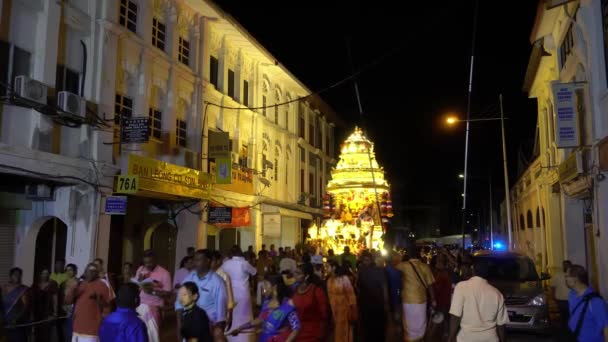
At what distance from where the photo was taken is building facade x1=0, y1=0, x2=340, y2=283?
1355cm

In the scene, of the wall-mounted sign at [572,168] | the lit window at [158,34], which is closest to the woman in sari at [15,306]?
the lit window at [158,34]

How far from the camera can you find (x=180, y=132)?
2030 centimetres

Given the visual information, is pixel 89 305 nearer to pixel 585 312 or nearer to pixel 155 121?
pixel 585 312

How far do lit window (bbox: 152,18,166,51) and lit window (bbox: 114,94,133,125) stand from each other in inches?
103

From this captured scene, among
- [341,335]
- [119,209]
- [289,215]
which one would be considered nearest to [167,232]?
[119,209]

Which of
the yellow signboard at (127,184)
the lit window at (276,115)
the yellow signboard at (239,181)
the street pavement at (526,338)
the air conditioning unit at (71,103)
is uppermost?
the lit window at (276,115)

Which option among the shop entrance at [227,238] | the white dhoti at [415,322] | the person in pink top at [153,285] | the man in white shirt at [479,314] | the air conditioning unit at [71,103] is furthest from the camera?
the shop entrance at [227,238]

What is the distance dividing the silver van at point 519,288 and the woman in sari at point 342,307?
299 centimetres

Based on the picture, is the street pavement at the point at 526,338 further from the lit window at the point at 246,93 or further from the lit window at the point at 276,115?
the lit window at the point at 276,115

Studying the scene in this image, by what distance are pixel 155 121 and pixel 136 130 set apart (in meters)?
3.49

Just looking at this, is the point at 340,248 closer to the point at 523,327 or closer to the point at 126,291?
the point at 523,327

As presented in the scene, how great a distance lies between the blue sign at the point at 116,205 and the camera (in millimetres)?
14820

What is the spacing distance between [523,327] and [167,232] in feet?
44.6

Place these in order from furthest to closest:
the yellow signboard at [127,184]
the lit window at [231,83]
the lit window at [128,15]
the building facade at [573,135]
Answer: the lit window at [231,83] < the lit window at [128,15] < the yellow signboard at [127,184] < the building facade at [573,135]
